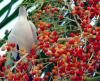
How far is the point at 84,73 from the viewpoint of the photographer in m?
1.73

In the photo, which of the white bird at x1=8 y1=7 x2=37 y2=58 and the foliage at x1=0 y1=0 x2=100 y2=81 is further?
the white bird at x1=8 y1=7 x2=37 y2=58

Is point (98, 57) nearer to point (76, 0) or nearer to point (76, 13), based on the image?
point (76, 13)

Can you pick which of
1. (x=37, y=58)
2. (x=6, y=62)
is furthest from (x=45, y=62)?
(x=6, y=62)

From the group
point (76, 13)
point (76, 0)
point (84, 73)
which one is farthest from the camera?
point (76, 0)

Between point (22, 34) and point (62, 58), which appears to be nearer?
point (62, 58)

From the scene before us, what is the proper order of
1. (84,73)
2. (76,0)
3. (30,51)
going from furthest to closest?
(76,0) → (30,51) → (84,73)

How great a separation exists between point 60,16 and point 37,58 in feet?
1.41

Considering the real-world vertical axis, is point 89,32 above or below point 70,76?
above

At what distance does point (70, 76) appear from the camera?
1.73 meters

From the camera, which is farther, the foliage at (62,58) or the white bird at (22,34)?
the white bird at (22,34)

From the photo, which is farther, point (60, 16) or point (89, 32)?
point (60, 16)

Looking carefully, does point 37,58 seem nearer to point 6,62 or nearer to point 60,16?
point 6,62

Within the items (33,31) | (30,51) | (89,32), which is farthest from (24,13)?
(89,32)

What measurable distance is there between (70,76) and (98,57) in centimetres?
15
